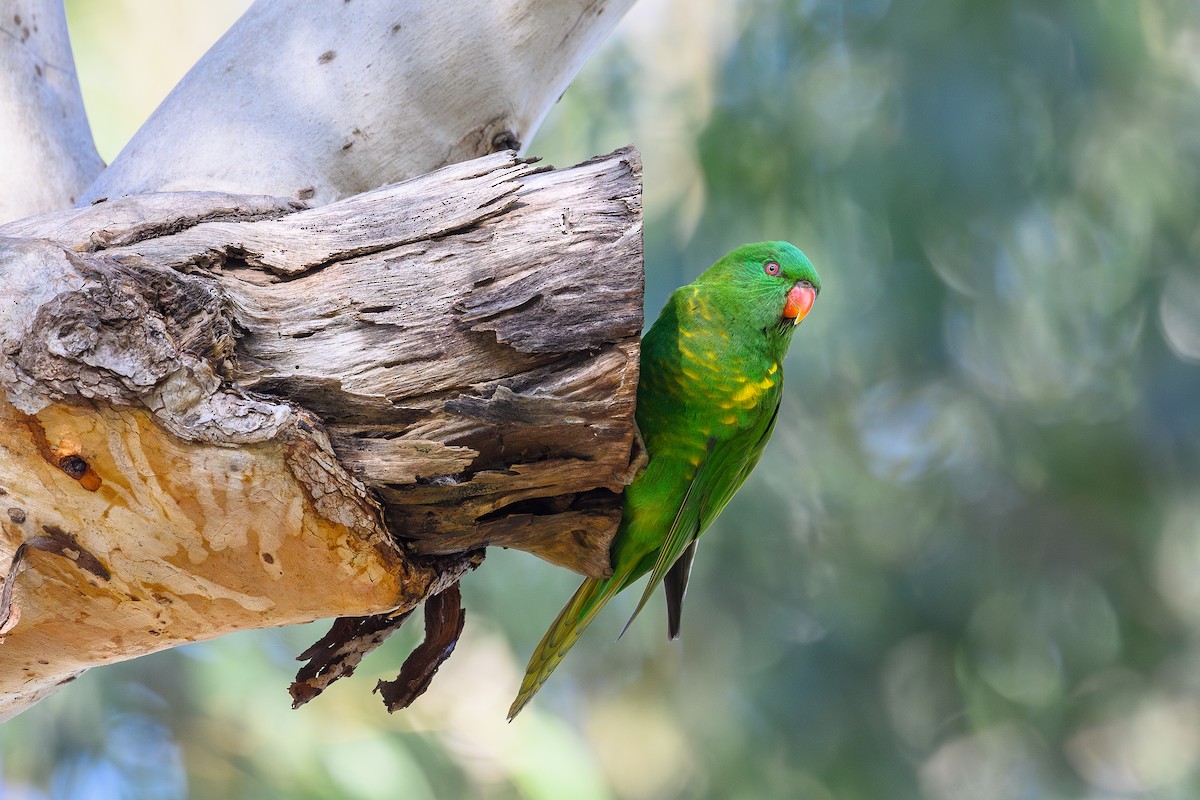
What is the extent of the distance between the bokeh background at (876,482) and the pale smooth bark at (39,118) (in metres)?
3.78

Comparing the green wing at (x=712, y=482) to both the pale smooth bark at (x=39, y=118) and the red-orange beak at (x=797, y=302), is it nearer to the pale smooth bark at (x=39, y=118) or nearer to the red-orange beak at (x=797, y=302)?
the red-orange beak at (x=797, y=302)

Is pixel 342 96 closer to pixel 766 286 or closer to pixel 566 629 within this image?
pixel 766 286

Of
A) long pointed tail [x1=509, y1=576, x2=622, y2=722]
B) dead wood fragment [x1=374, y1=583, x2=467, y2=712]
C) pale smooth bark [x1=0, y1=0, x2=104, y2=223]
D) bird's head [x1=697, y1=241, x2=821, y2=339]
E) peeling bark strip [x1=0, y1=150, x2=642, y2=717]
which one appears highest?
pale smooth bark [x1=0, y1=0, x2=104, y2=223]

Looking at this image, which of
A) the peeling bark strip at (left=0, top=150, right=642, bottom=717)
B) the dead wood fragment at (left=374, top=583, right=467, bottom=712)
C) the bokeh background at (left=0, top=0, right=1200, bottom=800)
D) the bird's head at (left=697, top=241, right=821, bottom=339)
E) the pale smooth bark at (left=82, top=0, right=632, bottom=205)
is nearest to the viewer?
the peeling bark strip at (left=0, top=150, right=642, bottom=717)

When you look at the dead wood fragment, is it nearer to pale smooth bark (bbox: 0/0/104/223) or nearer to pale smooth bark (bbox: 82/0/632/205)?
pale smooth bark (bbox: 82/0/632/205)

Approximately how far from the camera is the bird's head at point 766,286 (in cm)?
202

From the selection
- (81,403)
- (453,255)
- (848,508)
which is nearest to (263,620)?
(81,403)

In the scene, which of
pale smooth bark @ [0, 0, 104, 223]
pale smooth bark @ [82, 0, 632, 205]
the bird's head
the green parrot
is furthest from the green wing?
pale smooth bark @ [0, 0, 104, 223]

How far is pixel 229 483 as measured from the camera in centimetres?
138

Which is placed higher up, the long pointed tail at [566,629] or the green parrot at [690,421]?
the green parrot at [690,421]

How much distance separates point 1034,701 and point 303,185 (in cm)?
548

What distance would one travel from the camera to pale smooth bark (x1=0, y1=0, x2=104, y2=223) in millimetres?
2023

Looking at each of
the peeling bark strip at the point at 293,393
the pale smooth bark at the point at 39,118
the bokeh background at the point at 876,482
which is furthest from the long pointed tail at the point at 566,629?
the bokeh background at the point at 876,482

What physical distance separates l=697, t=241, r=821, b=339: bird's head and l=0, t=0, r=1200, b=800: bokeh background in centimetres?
369
